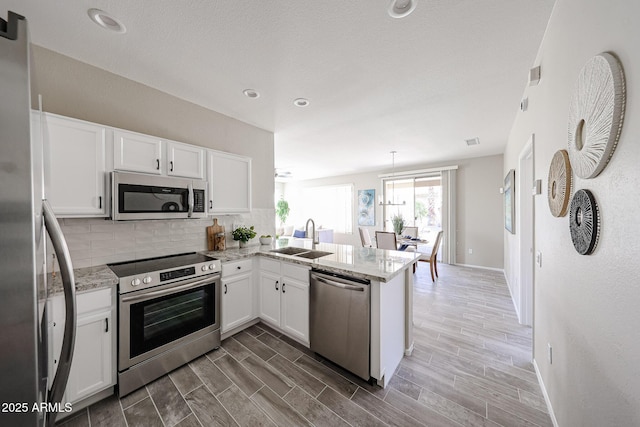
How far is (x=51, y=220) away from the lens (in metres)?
0.71

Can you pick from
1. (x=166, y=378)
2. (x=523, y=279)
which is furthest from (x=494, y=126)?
(x=166, y=378)

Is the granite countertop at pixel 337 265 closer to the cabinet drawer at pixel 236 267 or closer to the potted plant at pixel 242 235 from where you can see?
the cabinet drawer at pixel 236 267

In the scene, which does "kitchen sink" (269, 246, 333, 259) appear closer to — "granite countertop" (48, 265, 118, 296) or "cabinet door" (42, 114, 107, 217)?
"granite countertop" (48, 265, 118, 296)

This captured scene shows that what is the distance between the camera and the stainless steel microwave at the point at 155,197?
1919mm

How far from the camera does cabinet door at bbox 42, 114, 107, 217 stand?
1.68 m

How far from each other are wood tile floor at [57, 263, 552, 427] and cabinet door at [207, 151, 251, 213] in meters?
1.49

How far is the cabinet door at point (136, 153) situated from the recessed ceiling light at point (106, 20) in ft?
2.40

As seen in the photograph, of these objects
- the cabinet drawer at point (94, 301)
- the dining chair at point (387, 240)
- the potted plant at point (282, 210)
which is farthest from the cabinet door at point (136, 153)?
the potted plant at point (282, 210)

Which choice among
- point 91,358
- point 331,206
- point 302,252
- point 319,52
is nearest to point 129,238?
point 91,358

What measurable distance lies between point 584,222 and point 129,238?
10.8 feet

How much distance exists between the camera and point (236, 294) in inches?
98.7

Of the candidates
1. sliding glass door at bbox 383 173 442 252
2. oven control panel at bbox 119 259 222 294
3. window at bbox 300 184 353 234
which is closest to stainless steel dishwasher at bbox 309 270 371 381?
oven control panel at bbox 119 259 222 294

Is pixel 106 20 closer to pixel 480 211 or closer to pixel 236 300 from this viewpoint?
pixel 236 300

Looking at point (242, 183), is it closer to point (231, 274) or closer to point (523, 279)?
point (231, 274)
